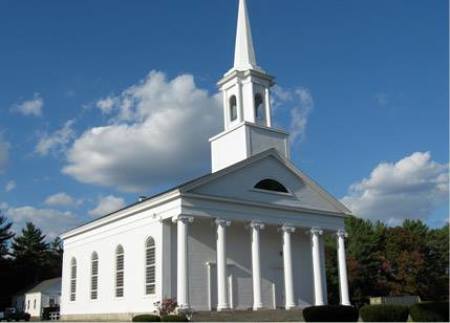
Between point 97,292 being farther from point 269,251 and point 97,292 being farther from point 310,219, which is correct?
point 310,219

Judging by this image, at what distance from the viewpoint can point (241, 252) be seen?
36688 mm

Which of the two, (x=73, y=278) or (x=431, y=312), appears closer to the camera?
(x=431, y=312)

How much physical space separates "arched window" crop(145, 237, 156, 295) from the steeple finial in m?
15.6

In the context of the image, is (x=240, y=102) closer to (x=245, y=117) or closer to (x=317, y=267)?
(x=245, y=117)

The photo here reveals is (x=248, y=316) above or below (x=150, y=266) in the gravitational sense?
below

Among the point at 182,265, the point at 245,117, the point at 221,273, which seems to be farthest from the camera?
the point at 245,117

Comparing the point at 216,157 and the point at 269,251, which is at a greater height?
the point at 216,157

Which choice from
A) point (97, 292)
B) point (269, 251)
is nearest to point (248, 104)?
point (269, 251)

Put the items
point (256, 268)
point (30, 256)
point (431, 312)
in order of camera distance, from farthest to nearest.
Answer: point (30, 256) < point (256, 268) < point (431, 312)

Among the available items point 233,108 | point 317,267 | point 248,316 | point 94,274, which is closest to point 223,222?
point 248,316

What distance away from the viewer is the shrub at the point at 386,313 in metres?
23.6

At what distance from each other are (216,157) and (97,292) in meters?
13.0

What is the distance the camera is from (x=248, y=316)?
3078cm

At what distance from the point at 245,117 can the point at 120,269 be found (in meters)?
13.9
